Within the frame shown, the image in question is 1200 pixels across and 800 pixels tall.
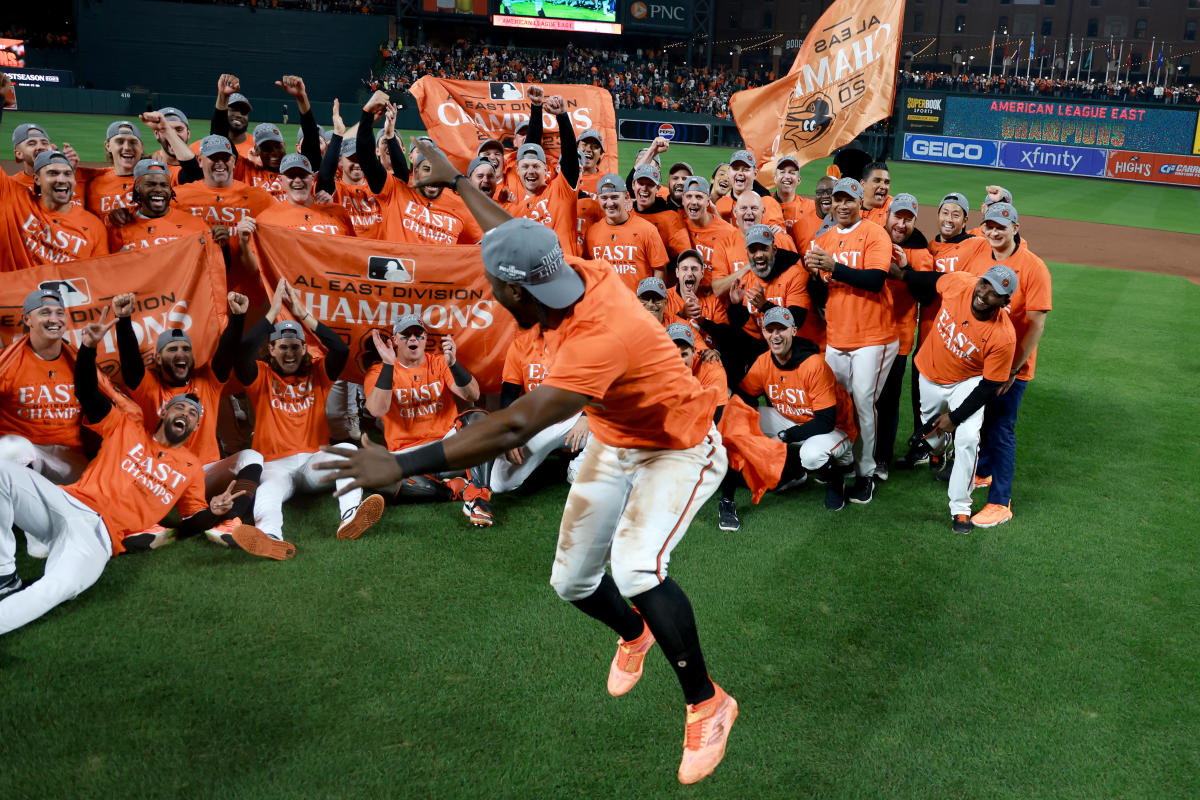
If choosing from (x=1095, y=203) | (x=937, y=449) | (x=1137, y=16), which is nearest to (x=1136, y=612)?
(x=937, y=449)

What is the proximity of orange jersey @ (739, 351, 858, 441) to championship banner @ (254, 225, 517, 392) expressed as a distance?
7.22 ft

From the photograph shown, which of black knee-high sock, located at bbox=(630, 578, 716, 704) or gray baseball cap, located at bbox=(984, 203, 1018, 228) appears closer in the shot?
black knee-high sock, located at bbox=(630, 578, 716, 704)

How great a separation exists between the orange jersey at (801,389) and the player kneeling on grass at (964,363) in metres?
0.65

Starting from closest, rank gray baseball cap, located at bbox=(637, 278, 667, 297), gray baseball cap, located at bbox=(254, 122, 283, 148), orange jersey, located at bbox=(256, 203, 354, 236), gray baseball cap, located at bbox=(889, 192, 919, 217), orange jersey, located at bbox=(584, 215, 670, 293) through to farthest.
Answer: gray baseball cap, located at bbox=(637, 278, 667, 297)
gray baseball cap, located at bbox=(889, 192, 919, 217)
orange jersey, located at bbox=(256, 203, 354, 236)
orange jersey, located at bbox=(584, 215, 670, 293)
gray baseball cap, located at bbox=(254, 122, 283, 148)

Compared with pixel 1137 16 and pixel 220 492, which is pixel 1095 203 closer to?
pixel 220 492

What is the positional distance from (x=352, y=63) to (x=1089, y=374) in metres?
46.0

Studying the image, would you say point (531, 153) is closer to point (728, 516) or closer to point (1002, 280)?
point (728, 516)

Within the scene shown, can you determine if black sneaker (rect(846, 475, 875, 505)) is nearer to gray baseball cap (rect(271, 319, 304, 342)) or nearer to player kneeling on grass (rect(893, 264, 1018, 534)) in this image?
player kneeling on grass (rect(893, 264, 1018, 534))

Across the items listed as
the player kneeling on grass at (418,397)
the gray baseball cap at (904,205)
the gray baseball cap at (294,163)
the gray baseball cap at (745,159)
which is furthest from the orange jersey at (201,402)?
the gray baseball cap at (904,205)

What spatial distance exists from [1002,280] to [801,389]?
1.73 meters

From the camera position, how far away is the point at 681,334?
6.98m

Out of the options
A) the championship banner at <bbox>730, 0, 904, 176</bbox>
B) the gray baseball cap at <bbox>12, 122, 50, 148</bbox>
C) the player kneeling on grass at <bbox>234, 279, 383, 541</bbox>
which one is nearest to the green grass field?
the player kneeling on grass at <bbox>234, 279, 383, 541</bbox>

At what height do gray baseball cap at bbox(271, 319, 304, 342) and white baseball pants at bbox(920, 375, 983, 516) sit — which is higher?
gray baseball cap at bbox(271, 319, 304, 342)

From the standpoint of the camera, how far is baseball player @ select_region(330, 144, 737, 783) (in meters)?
3.61
